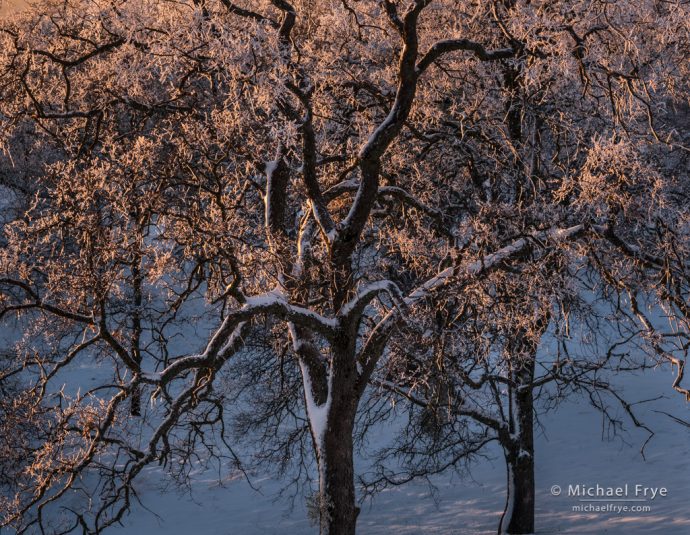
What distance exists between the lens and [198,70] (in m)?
10.1

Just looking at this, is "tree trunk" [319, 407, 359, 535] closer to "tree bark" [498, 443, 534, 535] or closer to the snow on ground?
"tree bark" [498, 443, 534, 535]

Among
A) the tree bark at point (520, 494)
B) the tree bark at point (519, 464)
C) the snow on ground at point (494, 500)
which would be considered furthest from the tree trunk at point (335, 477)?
the snow on ground at point (494, 500)

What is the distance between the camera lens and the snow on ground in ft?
52.9

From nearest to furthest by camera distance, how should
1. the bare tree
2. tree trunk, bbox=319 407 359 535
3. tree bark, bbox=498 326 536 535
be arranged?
1. the bare tree
2. tree trunk, bbox=319 407 359 535
3. tree bark, bbox=498 326 536 535

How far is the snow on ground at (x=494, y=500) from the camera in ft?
52.9

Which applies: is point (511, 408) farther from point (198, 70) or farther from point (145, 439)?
point (145, 439)

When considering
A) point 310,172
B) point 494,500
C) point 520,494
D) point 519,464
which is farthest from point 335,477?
point 494,500

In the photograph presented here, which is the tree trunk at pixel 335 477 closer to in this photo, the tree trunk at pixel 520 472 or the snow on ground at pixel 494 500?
the tree trunk at pixel 520 472

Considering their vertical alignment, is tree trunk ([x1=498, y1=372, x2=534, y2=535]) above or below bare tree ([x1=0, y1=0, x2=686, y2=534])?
below

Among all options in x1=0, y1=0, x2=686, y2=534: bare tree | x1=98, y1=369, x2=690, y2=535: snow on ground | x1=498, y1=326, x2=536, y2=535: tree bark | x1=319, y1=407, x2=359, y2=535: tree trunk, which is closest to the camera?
x1=0, y1=0, x2=686, y2=534: bare tree

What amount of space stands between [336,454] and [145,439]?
14626 mm

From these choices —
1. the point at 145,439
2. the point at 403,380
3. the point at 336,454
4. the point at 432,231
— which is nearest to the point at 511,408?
the point at 403,380

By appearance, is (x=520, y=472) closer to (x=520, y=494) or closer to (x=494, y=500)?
(x=520, y=494)

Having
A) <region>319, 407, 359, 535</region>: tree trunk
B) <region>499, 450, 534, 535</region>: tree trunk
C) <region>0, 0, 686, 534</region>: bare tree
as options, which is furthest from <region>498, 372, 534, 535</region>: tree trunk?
<region>319, 407, 359, 535</region>: tree trunk
